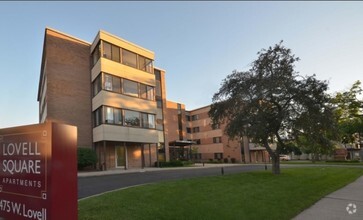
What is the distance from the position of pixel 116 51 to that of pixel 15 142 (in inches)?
1077

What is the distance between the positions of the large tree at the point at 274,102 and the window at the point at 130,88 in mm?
13642

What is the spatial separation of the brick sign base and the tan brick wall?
24.9m

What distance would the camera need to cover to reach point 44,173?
3453 mm

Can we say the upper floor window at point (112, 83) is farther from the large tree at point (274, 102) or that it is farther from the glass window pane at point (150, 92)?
the large tree at point (274, 102)

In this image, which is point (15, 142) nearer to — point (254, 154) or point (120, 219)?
point (120, 219)

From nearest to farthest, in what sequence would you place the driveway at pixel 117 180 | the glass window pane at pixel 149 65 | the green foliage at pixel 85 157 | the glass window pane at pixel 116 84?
the driveway at pixel 117 180 → the green foliage at pixel 85 157 → the glass window pane at pixel 116 84 → the glass window pane at pixel 149 65

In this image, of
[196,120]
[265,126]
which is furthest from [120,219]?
[196,120]

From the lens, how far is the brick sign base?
3.39 m

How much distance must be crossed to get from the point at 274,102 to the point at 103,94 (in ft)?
53.4

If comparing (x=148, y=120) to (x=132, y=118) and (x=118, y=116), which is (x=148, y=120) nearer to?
(x=132, y=118)

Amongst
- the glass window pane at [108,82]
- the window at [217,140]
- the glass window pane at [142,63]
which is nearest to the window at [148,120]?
the glass window pane at [108,82]

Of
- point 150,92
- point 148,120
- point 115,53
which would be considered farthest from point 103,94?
point 150,92

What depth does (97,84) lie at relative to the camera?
96.6 feet

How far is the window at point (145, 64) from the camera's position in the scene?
3292 centimetres
